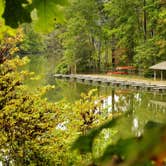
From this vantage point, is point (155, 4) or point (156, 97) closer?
point (156, 97)

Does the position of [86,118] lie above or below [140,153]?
below

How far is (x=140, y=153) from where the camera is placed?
37 centimetres

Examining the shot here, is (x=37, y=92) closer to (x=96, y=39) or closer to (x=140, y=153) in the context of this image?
(x=140, y=153)

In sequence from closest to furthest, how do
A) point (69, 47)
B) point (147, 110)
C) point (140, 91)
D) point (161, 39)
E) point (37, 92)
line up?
1. point (37, 92)
2. point (147, 110)
3. point (140, 91)
4. point (161, 39)
5. point (69, 47)

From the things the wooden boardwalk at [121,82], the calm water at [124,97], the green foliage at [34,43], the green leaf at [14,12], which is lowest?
the calm water at [124,97]

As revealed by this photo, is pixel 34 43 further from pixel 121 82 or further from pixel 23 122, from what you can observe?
pixel 23 122

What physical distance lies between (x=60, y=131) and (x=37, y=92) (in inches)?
32.7

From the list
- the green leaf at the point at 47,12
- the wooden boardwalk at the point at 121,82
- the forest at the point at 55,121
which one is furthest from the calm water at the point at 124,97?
the green leaf at the point at 47,12

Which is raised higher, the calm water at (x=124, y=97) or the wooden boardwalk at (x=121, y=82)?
the wooden boardwalk at (x=121, y=82)

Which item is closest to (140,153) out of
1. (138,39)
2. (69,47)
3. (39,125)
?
(39,125)

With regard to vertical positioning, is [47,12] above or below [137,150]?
above

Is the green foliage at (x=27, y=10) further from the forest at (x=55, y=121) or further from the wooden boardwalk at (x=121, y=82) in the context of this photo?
the wooden boardwalk at (x=121, y=82)

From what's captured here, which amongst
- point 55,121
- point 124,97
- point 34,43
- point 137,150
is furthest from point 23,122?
point 34,43

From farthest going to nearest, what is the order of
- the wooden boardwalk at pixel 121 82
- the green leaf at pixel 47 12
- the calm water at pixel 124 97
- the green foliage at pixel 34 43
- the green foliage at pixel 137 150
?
the green foliage at pixel 34 43
the wooden boardwalk at pixel 121 82
the calm water at pixel 124 97
the green leaf at pixel 47 12
the green foliage at pixel 137 150
